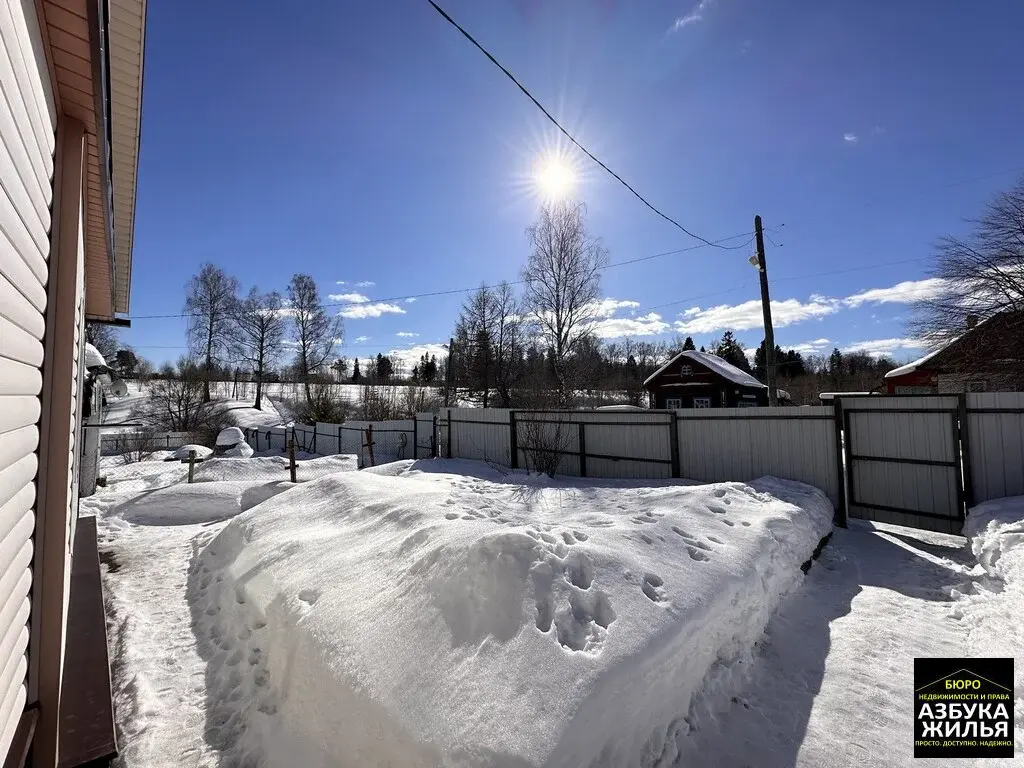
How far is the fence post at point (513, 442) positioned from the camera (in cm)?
1059

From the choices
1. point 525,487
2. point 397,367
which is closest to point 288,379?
point 397,367

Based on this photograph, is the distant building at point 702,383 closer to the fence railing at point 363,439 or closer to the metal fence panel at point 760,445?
the fence railing at point 363,439

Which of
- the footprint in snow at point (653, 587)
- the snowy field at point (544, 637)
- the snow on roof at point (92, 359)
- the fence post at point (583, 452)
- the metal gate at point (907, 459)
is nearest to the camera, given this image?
the snowy field at point (544, 637)

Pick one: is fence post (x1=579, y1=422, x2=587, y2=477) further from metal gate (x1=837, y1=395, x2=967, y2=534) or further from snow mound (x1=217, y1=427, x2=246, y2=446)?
snow mound (x1=217, y1=427, x2=246, y2=446)

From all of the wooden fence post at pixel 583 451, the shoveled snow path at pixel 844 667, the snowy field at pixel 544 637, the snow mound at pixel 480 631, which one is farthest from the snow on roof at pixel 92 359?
the shoveled snow path at pixel 844 667

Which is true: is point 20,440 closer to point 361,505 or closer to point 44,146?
point 44,146

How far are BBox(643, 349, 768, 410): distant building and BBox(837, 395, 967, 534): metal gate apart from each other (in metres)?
14.5

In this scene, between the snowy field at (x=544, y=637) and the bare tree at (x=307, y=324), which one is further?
the bare tree at (x=307, y=324)

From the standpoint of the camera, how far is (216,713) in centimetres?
275

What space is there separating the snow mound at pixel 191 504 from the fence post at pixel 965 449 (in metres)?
9.50

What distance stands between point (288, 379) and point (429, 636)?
108 ft

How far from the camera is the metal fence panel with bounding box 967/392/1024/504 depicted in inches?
201

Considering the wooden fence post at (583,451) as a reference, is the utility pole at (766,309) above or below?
above

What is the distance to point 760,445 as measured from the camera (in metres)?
6.94
